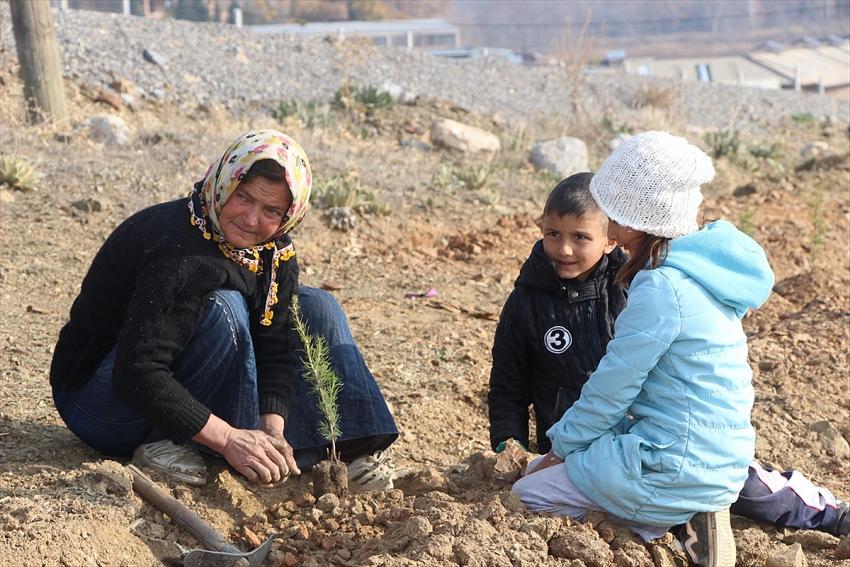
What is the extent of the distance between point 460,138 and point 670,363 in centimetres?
937

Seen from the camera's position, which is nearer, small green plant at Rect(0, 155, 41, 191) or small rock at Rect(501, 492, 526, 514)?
small rock at Rect(501, 492, 526, 514)

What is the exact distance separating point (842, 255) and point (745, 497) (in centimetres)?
607

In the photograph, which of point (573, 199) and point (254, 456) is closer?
point (254, 456)

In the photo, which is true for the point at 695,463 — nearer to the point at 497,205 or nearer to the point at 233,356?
the point at 233,356

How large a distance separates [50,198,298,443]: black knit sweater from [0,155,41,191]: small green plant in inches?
176

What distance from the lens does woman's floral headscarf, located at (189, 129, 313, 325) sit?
3.44 meters

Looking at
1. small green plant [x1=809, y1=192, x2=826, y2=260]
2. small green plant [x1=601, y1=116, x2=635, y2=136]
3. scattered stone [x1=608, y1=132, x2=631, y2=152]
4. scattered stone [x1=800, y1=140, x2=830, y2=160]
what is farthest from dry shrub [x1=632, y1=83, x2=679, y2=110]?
small green plant [x1=809, y1=192, x2=826, y2=260]

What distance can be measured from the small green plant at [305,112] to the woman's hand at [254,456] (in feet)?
29.3

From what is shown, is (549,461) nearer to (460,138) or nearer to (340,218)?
(340,218)

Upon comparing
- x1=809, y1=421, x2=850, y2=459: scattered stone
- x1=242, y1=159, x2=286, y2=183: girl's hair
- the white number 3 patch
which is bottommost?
x1=809, y1=421, x2=850, y2=459: scattered stone

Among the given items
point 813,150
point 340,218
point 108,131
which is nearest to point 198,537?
point 340,218

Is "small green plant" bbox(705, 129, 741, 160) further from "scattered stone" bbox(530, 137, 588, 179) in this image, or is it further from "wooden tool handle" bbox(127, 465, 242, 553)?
"wooden tool handle" bbox(127, 465, 242, 553)

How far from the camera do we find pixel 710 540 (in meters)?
3.02

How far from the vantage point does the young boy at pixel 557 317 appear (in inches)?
145
